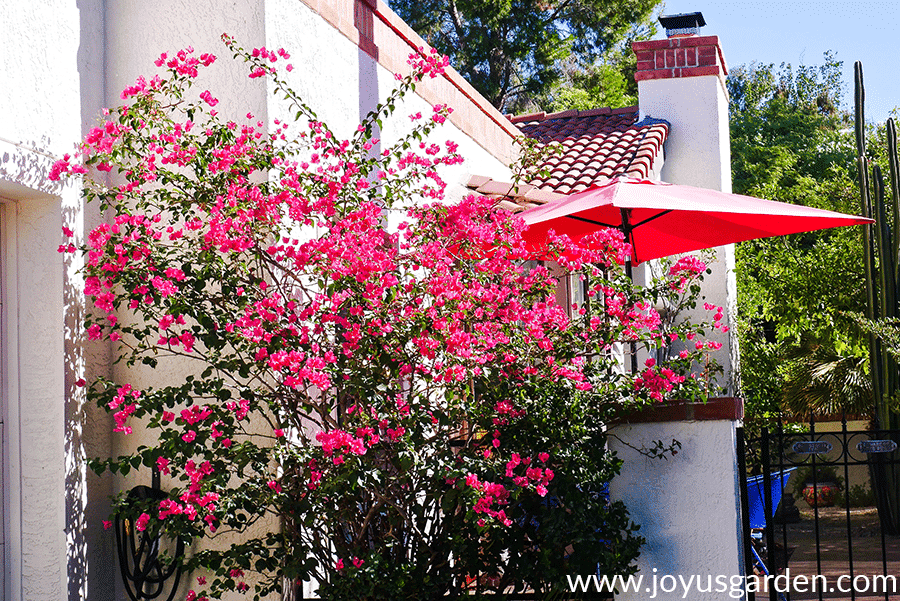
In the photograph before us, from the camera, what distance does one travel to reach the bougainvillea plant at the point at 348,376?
3.71m

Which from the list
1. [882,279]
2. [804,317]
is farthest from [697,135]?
[804,317]

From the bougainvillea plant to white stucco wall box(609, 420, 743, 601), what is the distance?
20 centimetres

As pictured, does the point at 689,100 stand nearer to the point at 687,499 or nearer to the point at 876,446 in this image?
the point at 876,446

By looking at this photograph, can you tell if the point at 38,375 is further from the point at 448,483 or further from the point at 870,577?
the point at 870,577

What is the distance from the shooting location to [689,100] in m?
11.7

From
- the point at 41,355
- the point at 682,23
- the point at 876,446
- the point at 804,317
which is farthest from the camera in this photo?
the point at 804,317

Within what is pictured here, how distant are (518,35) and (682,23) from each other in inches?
487

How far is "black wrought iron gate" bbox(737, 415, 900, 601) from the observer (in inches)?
193

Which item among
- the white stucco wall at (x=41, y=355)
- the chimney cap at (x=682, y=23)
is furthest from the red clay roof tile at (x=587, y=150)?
the white stucco wall at (x=41, y=355)

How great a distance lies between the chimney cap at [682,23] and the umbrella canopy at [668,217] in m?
5.45

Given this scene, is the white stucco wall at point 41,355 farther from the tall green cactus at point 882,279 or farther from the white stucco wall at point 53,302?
the tall green cactus at point 882,279

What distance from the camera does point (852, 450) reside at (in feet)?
52.5

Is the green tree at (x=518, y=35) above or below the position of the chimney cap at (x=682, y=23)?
above

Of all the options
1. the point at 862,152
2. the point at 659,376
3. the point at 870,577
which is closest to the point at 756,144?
the point at 862,152
